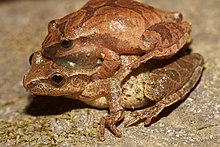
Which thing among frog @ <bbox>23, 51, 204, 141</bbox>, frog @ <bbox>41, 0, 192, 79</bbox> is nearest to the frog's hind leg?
frog @ <bbox>23, 51, 204, 141</bbox>

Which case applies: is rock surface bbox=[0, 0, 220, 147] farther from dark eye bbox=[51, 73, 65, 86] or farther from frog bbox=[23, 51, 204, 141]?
dark eye bbox=[51, 73, 65, 86]

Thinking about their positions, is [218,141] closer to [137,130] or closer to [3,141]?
[137,130]

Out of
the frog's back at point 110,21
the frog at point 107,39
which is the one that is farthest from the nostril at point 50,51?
the frog's back at point 110,21

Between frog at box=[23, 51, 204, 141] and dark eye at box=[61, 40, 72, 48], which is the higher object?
dark eye at box=[61, 40, 72, 48]

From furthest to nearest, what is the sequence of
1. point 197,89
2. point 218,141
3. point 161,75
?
point 197,89 < point 161,75 < point 218,141

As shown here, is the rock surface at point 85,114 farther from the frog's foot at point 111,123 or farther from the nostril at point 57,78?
the nostril at point 57,78

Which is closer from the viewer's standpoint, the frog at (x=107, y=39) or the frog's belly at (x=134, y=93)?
the frog at (x=107, y=39)

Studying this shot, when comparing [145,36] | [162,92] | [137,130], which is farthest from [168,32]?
[137,130]

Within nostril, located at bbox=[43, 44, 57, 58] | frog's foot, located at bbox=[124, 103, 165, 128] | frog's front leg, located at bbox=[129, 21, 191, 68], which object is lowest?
frog's foot, located at bbox=[124, 103, 165, 128]
